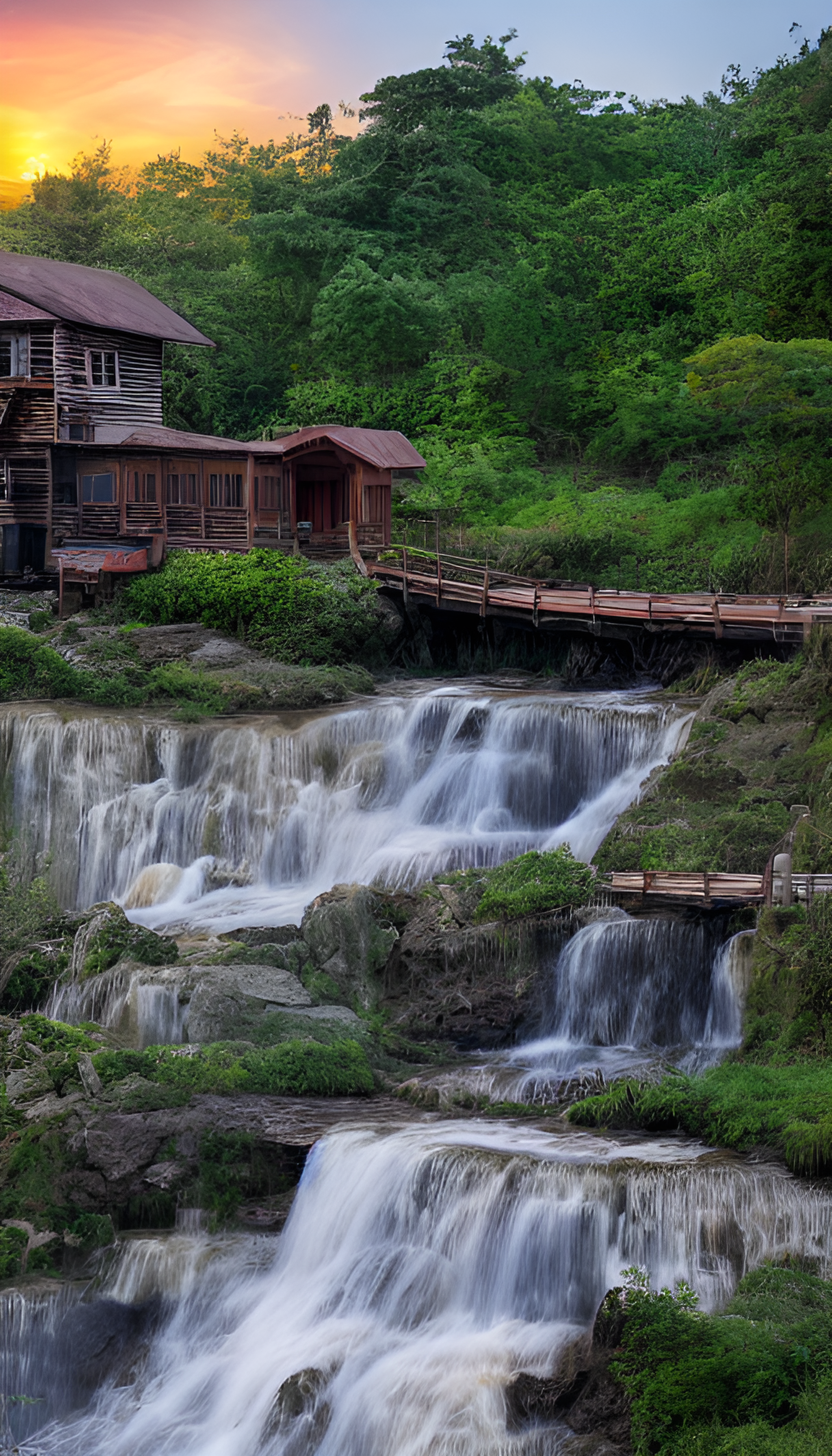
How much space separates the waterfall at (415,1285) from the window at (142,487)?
86.2 feet

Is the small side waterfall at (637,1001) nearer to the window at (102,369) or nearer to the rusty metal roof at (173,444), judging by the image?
the rusty metal roof at (173,444)

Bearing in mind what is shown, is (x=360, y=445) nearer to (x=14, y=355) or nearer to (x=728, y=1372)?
(x=14, y=355)

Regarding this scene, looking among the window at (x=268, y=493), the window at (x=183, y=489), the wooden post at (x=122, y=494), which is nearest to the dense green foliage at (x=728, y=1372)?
the wooden post at (x=122, y=494)

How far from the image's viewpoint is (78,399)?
135ft

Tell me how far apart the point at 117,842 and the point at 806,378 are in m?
18.3

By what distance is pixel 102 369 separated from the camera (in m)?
42.0

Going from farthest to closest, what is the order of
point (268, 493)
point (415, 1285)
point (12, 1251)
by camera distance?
point (268, 493) < point (12, 1251) < point (415, 1285)

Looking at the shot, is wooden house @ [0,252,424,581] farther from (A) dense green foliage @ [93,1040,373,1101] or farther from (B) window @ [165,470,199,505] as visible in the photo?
(A) dense green foliage @ [93,1040,373,1101]

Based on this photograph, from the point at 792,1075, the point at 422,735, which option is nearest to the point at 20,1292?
the point at 792,1075

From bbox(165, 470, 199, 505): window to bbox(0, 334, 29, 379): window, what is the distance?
182 inches

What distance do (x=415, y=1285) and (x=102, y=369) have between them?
1225 inches

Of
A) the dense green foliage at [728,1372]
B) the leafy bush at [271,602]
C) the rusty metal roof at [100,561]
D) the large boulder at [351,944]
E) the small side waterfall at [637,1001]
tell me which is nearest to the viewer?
the dense green foliage at [728,1372]

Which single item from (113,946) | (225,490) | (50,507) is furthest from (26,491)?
(113,946)

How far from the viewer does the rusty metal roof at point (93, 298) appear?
40688 millimetres
